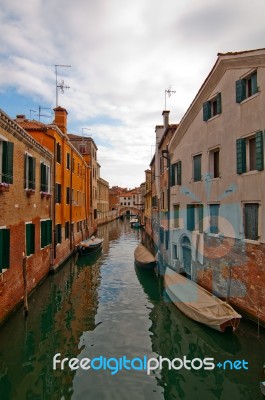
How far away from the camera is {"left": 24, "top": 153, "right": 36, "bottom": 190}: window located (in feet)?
37.7

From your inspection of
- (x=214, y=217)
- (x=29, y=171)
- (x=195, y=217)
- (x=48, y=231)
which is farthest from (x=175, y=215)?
(x=29, y=171)

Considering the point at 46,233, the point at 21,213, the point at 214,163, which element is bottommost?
the point at 46,233

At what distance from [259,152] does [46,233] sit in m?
11.0

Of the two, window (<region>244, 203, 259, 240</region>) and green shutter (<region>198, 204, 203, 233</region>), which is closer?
window (<region>244, 203, 259, 240</region>)

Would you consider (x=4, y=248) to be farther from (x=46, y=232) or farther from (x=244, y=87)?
(x=244, y=87)

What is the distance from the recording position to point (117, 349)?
26.6 feet

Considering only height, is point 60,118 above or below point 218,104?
above

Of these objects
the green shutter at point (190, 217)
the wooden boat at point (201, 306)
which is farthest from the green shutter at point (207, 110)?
the wooden boat at point (201, 306)

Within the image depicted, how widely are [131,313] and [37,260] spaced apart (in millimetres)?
5232

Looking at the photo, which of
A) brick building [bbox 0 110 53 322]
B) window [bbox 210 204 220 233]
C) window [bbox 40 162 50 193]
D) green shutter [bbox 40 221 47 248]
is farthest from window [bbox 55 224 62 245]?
window [bbox 210 204 220 233]

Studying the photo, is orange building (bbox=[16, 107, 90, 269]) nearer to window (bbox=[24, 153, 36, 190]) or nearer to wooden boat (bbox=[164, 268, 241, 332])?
window (bbox=[24, 153, 36, 190])

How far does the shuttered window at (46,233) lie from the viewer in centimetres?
1428

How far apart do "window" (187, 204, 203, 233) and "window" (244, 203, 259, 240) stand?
3.12 meters

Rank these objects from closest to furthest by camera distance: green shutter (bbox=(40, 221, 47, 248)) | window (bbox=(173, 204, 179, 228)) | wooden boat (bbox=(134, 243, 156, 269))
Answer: green shutter (bbox=(40, 221, 47, 248))
window (bbox=(173, 204, 179, 228))
wooden boat (bbox=(134, 243, 156, 269))
